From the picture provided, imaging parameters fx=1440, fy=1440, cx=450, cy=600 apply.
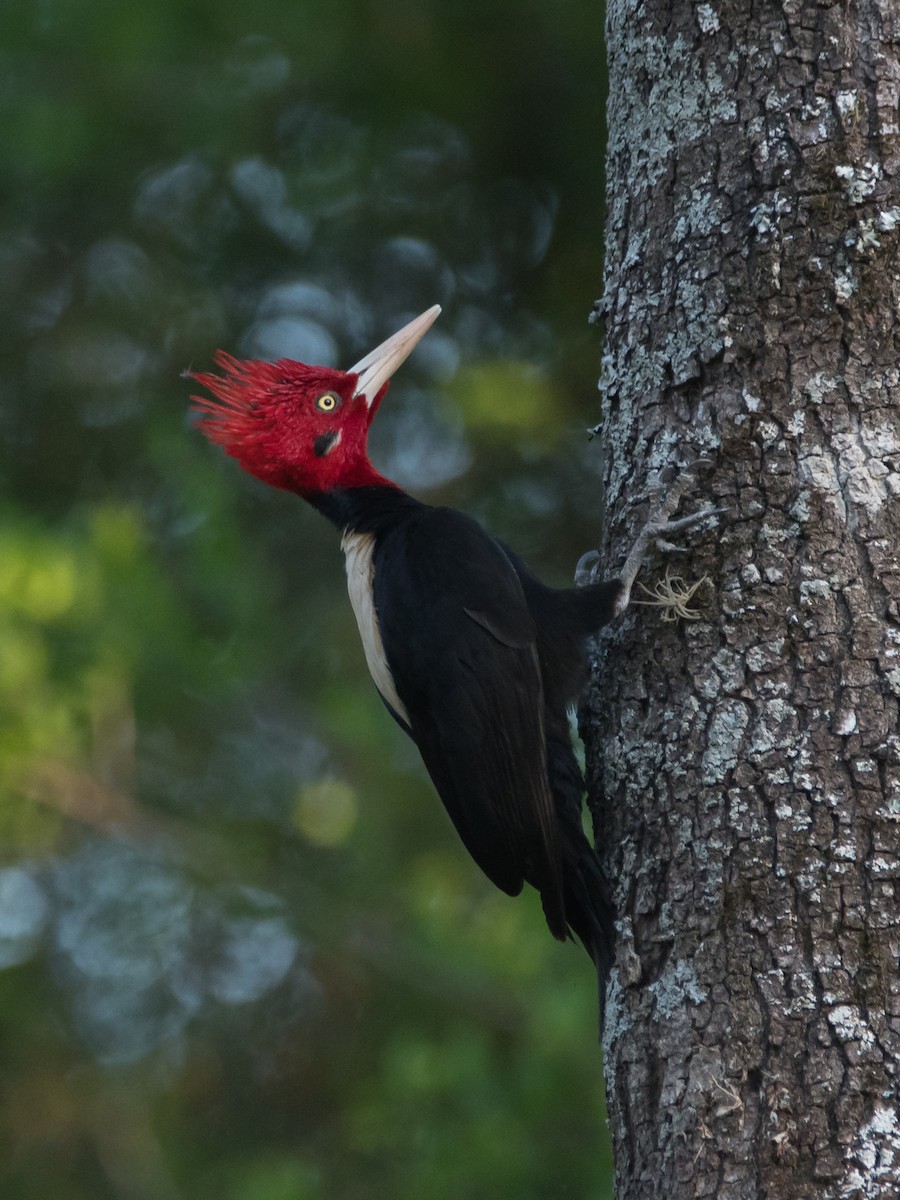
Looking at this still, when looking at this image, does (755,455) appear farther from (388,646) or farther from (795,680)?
(388,646)

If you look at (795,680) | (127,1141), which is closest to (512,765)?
(795,680)

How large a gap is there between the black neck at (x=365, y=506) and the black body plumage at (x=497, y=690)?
0.64 feet

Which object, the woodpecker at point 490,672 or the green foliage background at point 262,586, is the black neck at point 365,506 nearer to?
the woodpecker at point 490,672

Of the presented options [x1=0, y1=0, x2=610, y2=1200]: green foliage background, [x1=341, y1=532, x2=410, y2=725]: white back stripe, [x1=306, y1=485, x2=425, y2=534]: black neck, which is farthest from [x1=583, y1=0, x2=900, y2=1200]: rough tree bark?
[x1=0, y1=0, x2=610, y2=1200]: green foliage background

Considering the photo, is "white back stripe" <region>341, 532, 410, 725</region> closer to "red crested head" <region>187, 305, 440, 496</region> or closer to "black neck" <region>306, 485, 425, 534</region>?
"black neck" <region>306, 485, 425, 534</region>

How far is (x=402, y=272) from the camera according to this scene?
5484 millimetres

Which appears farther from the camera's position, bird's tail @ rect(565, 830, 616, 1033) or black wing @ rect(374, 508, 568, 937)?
black wing @ rect(374, 508, 568, 937)

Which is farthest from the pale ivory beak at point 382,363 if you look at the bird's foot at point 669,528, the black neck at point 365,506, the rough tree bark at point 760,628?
the bird's foot at point 669,528

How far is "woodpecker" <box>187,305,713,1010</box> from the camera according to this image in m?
2.58

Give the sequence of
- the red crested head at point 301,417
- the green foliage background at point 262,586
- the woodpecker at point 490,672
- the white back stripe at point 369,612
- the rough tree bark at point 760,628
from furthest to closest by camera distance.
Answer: the green foliage background at point 262,586 < the red crested head at point 301,417 < the white back stripe at point 369,612 < the woodpecker at point 490,672 < the rough tree bark at point 760,628

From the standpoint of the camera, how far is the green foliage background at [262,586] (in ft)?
14.3

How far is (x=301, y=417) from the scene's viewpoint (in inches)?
135

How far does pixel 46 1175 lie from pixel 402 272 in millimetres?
3794

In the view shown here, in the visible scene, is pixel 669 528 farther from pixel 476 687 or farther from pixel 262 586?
pixel 262 586
